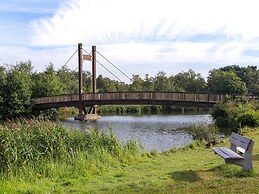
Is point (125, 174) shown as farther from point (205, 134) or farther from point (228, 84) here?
point (228, 84)

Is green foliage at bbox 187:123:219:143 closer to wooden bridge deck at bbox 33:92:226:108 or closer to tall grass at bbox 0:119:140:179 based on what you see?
tall grass at bbox 0:119:140:179

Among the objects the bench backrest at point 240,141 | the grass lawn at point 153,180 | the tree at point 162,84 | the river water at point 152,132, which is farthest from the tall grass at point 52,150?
the tree at point 162,84

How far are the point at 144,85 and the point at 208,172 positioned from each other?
55312 millimetres

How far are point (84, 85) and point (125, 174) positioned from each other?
196 feet

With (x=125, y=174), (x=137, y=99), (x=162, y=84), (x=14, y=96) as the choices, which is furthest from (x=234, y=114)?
(x=162, y=84)

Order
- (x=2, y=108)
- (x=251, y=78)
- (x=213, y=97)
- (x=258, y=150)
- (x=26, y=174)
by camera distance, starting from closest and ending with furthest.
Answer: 1. (x=26, y=174)
2. (x=258, y=150)
3. (x=213, y=97)
4. (x=2, y=108)
5. (x=251, y=78)

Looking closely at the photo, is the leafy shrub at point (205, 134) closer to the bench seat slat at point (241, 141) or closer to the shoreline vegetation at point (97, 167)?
the shoreline vegetation at point (97, 167)

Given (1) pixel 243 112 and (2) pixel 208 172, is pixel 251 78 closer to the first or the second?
(1) pixel 243 112

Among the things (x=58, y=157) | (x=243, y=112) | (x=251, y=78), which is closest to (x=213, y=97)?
(x=243, y=112)

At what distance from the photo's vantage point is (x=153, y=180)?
7.07 m

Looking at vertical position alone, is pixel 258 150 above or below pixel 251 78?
below

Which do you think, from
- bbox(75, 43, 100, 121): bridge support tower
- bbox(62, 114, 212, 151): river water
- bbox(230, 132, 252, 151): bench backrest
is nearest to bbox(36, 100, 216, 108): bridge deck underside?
bbox(75, 43, 100, 121): bridge support tower

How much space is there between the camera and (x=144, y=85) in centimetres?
6281

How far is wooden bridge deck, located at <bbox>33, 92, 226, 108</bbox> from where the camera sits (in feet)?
102
